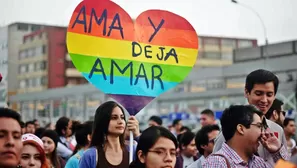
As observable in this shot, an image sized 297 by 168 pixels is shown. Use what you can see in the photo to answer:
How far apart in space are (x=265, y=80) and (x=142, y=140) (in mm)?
1204

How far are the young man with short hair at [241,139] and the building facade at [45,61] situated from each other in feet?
222

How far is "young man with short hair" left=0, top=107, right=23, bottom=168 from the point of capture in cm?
319

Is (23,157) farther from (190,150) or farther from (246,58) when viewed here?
(246,58)

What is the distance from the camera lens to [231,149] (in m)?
4.25

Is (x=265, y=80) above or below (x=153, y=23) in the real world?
below

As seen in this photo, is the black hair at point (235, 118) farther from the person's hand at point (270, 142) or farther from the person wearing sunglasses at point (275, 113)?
the person wearing sunglasses at point (275, 113)

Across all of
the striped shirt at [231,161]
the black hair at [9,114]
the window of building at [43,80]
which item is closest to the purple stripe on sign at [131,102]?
the striped shirt at [231,161]

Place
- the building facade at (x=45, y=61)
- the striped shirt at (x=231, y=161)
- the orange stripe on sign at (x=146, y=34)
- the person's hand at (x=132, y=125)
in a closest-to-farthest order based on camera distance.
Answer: the striped shirt at (x=231, y=161), the person's hand at (x=132, y=125), the orange stripe on sign at (x=146, y=34), the building facade at (x=45, y=61)

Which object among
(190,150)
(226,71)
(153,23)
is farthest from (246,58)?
(153,23)

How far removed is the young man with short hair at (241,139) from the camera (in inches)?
165

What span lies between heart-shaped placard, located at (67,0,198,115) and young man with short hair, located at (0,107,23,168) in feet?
7.33

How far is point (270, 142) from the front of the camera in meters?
4.49

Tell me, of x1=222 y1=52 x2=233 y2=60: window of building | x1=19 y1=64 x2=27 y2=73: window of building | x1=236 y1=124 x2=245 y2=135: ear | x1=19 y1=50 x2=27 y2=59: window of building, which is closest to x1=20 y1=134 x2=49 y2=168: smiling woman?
x1=236 y1=124 x2=245 y2=135: ear

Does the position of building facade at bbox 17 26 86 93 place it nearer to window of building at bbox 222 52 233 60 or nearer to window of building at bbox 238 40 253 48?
window of building at bbox 222 52 233 60
